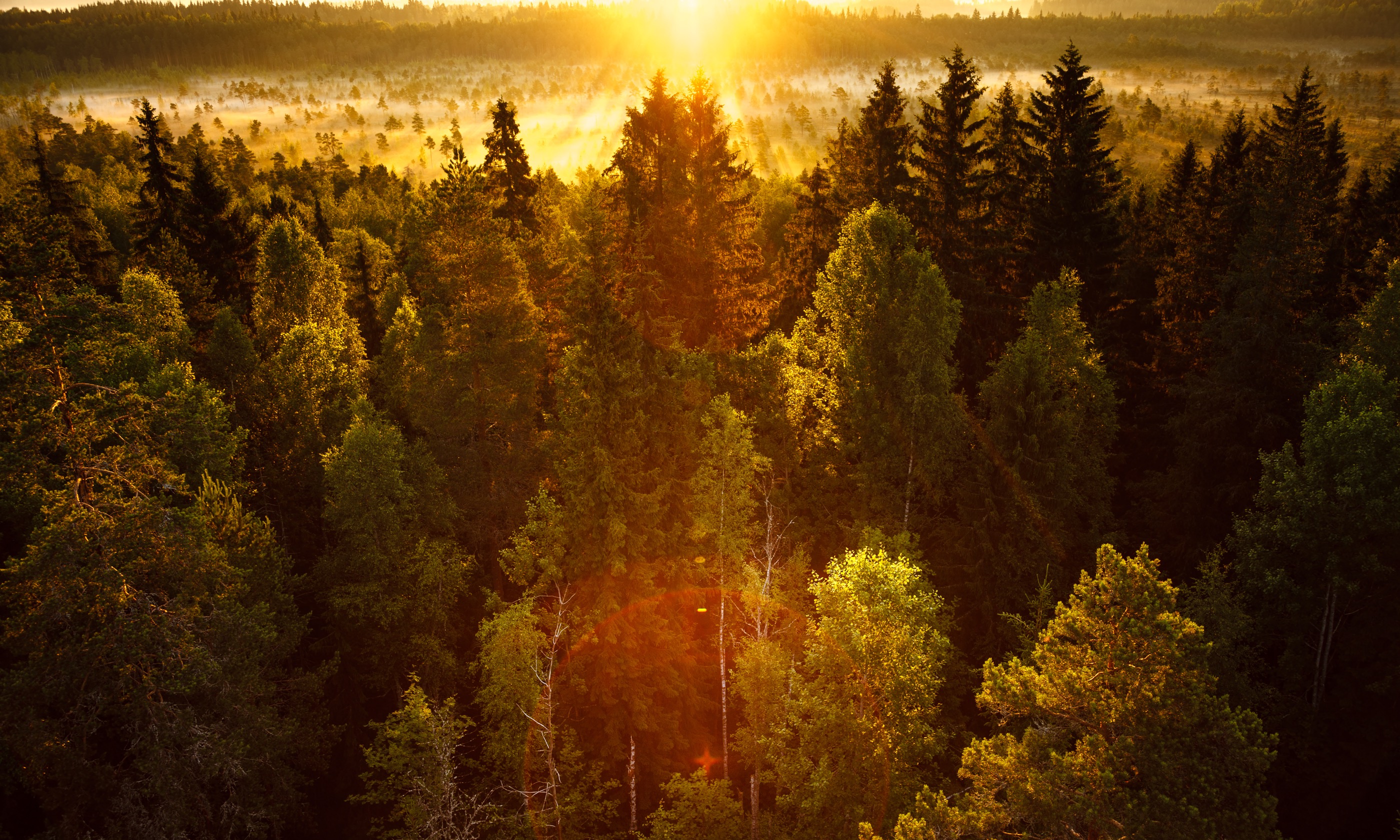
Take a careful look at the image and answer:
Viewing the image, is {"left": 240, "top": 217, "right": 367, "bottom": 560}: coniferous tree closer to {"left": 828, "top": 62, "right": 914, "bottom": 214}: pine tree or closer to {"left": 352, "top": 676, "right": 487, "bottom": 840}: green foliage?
{"left": 352, "top": 676, "right": 487, "bottom": 840}: green foliage

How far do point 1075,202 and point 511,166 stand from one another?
29119 millimetres

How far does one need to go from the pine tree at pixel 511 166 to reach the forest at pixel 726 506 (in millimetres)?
227

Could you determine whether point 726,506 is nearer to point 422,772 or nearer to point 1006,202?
point 422,772

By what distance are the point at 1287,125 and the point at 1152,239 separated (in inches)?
411

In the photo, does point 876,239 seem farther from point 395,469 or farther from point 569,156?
point 569,156

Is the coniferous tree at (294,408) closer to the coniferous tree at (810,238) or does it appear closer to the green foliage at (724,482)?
the green foliage at (724,482)

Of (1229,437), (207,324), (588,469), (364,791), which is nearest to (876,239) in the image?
(588,469)

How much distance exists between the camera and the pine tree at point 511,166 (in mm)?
39344

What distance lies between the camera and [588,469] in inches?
909

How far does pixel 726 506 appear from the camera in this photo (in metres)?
24.3

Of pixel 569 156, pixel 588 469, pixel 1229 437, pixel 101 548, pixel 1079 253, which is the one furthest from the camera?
pixel 569 156

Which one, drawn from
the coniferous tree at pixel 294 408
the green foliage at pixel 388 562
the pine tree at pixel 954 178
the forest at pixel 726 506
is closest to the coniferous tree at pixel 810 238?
the forest at pixel 726 506

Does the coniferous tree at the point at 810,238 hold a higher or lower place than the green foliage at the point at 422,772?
higher

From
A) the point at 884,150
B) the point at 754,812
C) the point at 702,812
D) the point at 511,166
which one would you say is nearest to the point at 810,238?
the point at 884,150
